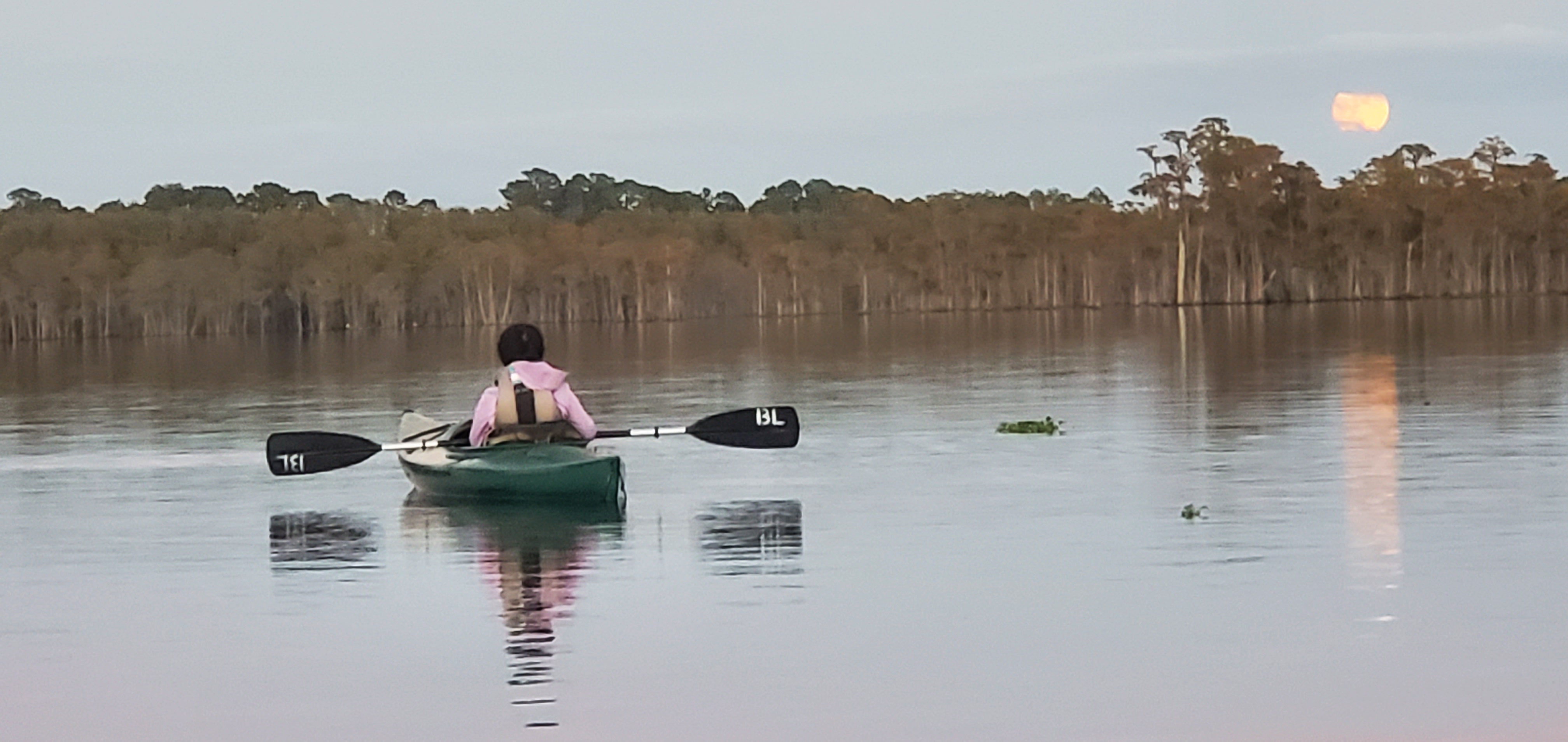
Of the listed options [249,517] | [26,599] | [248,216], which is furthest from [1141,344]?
[248,216]

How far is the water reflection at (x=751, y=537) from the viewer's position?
13.0 metres

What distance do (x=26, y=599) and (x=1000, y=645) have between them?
5272mm

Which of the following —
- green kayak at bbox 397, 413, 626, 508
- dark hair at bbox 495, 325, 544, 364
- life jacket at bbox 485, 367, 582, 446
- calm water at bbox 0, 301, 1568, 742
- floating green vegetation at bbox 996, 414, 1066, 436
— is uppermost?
dark hair at bbox 495, 325, 544, 364

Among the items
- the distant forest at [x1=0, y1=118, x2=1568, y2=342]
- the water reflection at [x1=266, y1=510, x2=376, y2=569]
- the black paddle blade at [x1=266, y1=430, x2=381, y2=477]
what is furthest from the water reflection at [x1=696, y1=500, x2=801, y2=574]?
the distant forest at [x1=0, y1=118, x2=1568, y2=342]

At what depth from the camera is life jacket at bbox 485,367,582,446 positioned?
16.0 meters

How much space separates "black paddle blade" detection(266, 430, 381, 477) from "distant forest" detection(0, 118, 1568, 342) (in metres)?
96.5

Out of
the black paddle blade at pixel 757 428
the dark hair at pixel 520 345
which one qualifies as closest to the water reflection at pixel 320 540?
the dark hair at pixel 520 345

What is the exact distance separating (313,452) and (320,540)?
260cm

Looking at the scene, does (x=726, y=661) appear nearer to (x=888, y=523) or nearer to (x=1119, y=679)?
(x=1119, y=679)

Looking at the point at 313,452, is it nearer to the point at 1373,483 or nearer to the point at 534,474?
the point at 534,474

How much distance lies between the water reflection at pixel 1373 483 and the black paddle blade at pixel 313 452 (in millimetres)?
6786

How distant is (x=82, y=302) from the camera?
112875mm

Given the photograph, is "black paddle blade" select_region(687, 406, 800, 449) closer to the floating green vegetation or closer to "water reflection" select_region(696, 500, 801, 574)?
"water reflection" select_region(696, 500, 801, 574)

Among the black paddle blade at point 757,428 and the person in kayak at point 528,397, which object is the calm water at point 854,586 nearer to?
the black paddle blade at point 757,428
